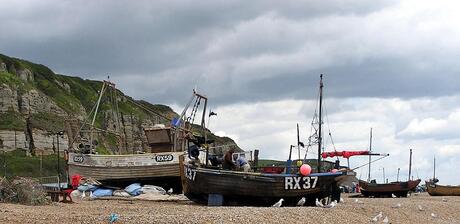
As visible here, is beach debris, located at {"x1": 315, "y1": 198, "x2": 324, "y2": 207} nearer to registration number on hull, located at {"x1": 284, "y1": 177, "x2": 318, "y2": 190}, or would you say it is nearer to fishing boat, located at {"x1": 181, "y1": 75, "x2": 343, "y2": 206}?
fishing boat, located at {"x1": 181, "y1": 75, "x2": 343, "y2": 206}

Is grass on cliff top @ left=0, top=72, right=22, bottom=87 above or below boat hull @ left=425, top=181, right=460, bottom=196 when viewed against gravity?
above

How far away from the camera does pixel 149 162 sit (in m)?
37.1

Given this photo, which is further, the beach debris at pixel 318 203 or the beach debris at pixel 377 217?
the beach debris at pixel 318 203

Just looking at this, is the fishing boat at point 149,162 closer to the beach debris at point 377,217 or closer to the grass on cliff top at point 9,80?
the beach debris at point 377,217

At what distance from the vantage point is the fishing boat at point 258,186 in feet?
83.9

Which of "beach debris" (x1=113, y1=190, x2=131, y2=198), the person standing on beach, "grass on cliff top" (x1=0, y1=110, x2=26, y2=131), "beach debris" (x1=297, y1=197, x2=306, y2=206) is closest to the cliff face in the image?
"grass on cliff top" (x1=0, y1=110, x2=26, y2=131)

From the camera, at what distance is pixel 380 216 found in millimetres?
23188

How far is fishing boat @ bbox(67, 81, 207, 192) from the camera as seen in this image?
3700 centimetres

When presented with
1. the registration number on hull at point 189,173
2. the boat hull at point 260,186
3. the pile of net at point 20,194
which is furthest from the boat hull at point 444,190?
the pile of net at point 20,194

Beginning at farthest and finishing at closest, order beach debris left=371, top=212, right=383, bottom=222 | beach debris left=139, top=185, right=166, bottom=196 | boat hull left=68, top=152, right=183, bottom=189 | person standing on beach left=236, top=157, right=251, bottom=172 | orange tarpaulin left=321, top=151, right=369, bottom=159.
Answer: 1. orange tarpaulin left=321, top=151, right=369, bottom=159
2. boat hull left=68, top=152, right=183, bottom=189
3. beach debris left=139, top=185, right=166, bottom=196
4. person standing on beach left=236, top=157, right=251, bottom=172
5. beach debris left=371, top=212, right=383, bottom=222

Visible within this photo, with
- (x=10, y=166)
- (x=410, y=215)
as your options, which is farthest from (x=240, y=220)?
(x=10, y=166)

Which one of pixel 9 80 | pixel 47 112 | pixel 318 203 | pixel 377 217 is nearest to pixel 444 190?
pixel 318 203

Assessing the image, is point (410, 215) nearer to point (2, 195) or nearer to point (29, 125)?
point (2, 195)

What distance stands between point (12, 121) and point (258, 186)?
85307 mm
